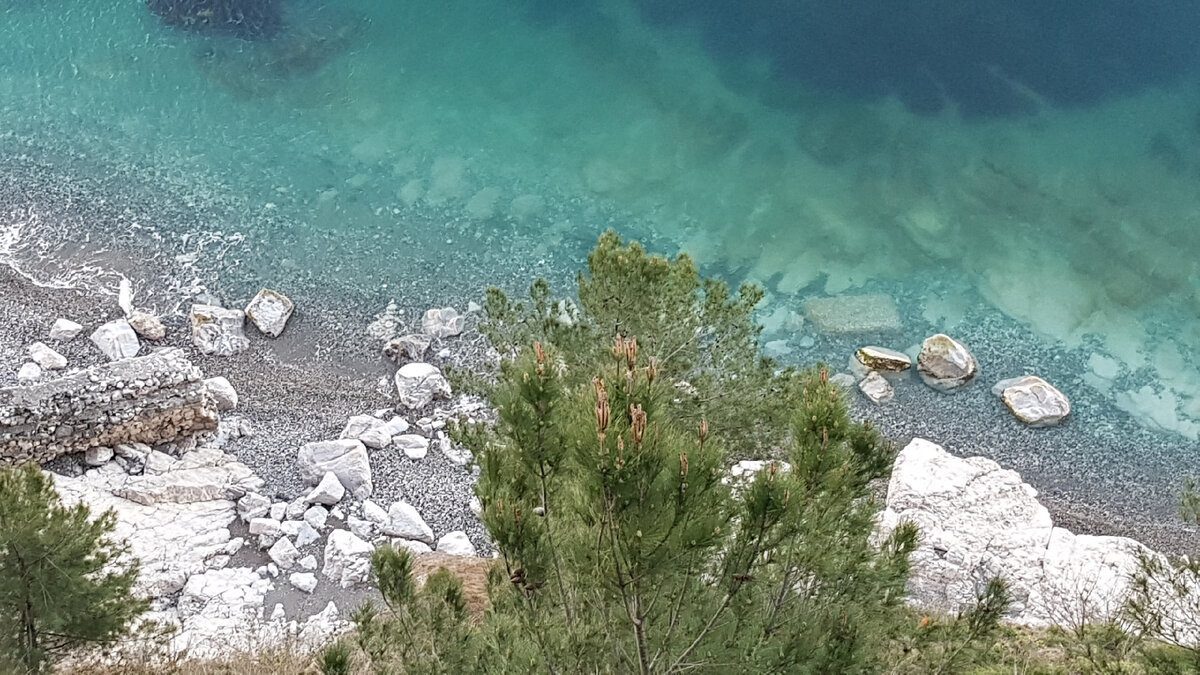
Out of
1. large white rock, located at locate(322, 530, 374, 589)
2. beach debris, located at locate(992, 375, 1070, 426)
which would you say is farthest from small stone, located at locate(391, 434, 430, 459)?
beach debris, located at locate(992, 375, 1070, 426)

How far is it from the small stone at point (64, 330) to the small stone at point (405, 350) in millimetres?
6005

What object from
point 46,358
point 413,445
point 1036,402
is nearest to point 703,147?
point 1036,402

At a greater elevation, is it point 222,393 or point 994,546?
point 222,393

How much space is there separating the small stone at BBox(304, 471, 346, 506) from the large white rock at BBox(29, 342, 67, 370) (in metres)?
6.16

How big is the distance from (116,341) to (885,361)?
15298 mm

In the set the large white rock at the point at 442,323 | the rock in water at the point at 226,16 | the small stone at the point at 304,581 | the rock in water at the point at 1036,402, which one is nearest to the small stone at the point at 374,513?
the small stone at the point at 304,581

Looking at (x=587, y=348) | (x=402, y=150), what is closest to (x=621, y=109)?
(x=402, y=150)

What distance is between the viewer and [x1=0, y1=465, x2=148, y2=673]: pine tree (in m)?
8.14

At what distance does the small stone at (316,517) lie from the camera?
1541 cm

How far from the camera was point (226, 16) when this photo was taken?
2830 cm

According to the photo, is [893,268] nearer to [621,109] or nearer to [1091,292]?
[1091,292]

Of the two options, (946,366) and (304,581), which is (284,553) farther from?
(946,366)

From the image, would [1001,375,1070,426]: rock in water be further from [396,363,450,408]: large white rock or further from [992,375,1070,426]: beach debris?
[396,363,450,408]: large white rock

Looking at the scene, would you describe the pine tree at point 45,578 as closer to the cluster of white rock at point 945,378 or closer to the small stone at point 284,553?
the small stone at point 284,553
